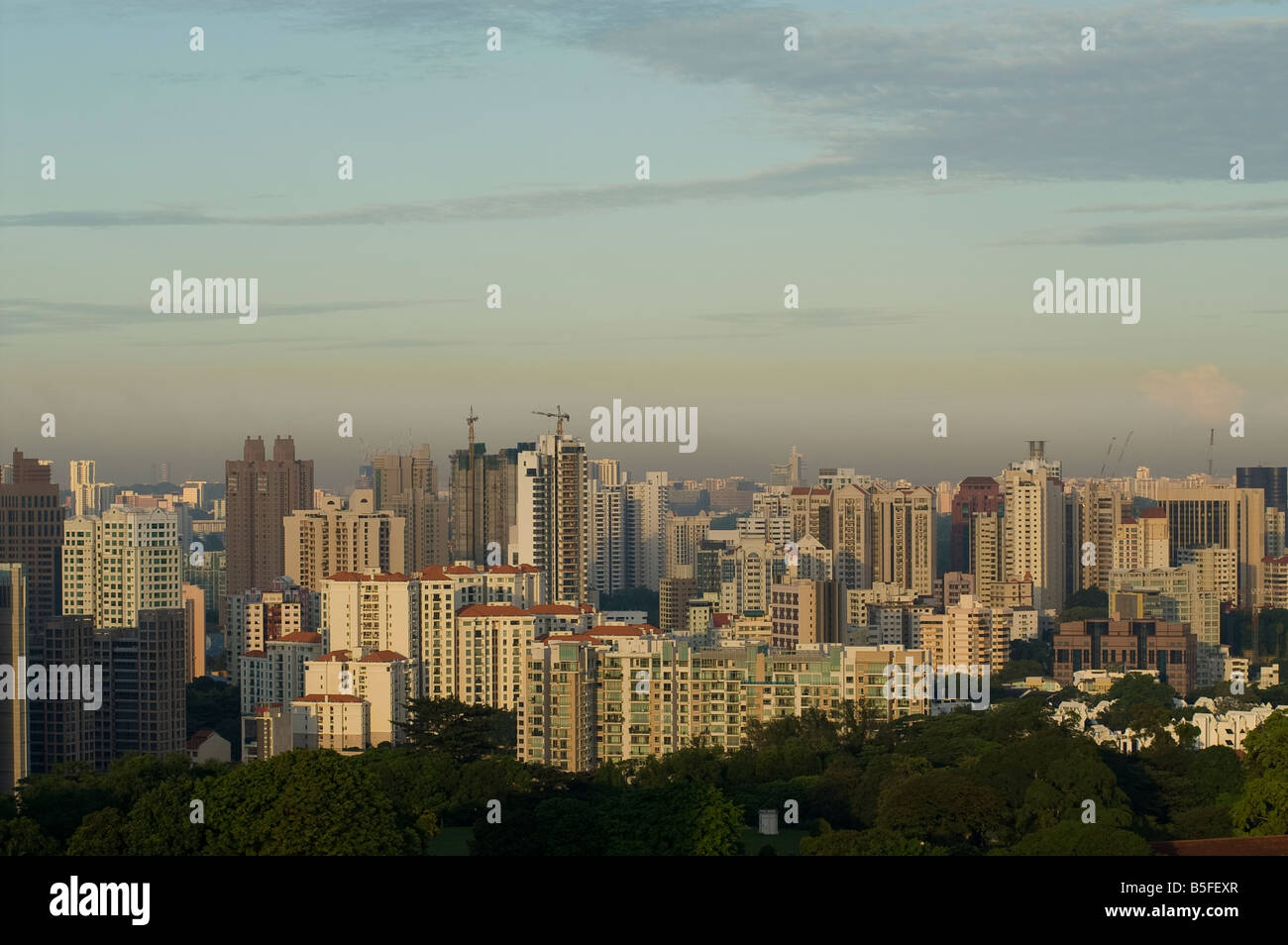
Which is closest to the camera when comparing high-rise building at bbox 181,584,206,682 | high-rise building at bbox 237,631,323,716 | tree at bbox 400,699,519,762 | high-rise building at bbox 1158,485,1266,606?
tree at bbox 400,699,519,762

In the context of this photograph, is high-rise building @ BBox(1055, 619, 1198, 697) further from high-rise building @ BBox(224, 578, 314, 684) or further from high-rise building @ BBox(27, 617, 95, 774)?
high-rise building @ BBox(27, 617, 95, 774)

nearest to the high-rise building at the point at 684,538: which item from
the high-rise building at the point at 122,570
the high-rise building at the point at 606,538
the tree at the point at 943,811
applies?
the high-rise building at the point at 606,538

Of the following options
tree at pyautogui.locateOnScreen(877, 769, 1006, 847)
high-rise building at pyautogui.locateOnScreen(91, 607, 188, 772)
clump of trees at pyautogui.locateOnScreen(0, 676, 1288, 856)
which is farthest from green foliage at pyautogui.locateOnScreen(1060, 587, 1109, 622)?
tree at pyautogui.locateOnScreen(877, 769, 1006, 847)

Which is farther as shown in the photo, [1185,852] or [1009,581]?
[1009,581]

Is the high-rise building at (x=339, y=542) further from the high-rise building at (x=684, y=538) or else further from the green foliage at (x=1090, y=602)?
the green foliage at (x=1090, y=602)

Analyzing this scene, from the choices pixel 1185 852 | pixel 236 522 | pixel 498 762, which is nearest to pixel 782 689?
pixel 498 762

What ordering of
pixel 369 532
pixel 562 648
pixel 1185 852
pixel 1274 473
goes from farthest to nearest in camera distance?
pixel 1274 473 < pixel 369 532 < pixel 562 648 < pixel 1185 852
